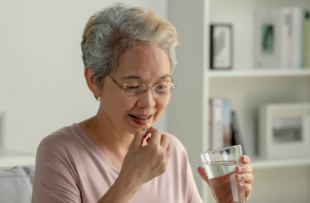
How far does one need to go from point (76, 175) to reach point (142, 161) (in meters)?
0.25

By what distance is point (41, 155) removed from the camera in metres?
1.22

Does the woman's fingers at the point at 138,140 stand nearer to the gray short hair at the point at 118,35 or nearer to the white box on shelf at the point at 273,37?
the gray short hair at the point at 118,35

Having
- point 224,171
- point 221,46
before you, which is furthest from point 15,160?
point 221,46

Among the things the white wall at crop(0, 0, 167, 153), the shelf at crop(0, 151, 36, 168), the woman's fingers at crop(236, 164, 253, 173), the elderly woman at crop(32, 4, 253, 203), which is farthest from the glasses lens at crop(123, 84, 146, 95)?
the white wall at crop(0, 0, 167, 153)

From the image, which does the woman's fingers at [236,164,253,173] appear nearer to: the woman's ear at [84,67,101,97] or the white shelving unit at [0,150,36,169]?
the woman's ear at [84,67,101,97]

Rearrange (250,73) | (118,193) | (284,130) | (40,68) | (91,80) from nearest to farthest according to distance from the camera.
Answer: (118,193)
(91,80)
(40,68)
(250,73)
(284,130)

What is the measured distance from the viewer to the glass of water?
3.71 ft

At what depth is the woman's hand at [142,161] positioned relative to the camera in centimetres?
113

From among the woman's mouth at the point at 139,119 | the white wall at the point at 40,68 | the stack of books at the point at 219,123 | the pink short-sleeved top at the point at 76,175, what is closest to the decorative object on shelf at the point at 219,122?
the stack of books at the point at 219,123

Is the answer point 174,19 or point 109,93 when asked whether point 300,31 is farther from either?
point 109,93

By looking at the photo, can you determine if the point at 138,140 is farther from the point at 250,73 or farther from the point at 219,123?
the point at 250,73

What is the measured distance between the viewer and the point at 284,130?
Result: 2588mm

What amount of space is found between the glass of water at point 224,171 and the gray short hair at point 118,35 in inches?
14.5

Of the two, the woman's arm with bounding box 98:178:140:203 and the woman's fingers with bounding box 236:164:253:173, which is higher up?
the woman's fingers with bounding box 236:164:253:173
